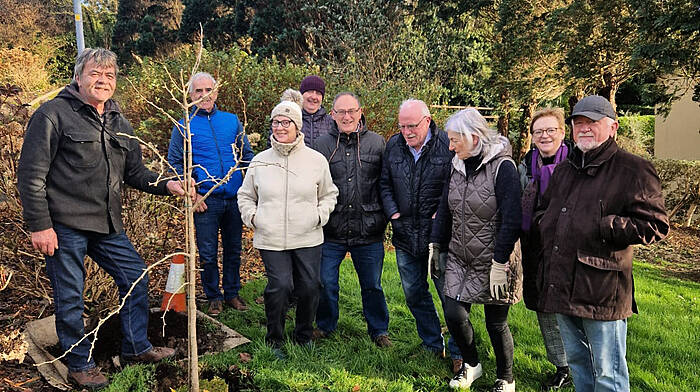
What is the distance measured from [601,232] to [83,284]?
3.21 metres

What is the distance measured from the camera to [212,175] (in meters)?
4.79

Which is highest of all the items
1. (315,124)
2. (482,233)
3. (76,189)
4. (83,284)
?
(315,124)

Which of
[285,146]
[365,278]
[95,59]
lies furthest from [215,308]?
[95,59]

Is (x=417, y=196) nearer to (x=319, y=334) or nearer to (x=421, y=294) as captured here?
(x=421, y=294)

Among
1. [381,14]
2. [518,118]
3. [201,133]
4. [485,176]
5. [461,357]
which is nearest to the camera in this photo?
[485,176]

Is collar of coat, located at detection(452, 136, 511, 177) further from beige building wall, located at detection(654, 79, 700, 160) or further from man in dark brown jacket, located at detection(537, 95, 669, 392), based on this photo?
beige building wall, located at detection(654, 79, 700, 160)

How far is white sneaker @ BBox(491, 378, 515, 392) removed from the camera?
3568mm

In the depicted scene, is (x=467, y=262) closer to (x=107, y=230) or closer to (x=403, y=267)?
(x=403, y=267)

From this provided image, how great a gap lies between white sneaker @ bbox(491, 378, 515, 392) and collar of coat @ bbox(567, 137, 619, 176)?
5.31 ft

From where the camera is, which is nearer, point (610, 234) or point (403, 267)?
point (610, 234)

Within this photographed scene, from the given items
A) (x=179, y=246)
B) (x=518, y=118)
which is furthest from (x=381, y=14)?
(x=179, y=246)

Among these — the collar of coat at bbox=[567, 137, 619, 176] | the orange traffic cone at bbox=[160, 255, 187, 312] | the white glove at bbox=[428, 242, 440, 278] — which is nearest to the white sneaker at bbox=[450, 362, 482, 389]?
the white glove at bbox=[428, 242, 440, 278]

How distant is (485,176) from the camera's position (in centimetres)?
345

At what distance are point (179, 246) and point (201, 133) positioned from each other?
213cm
